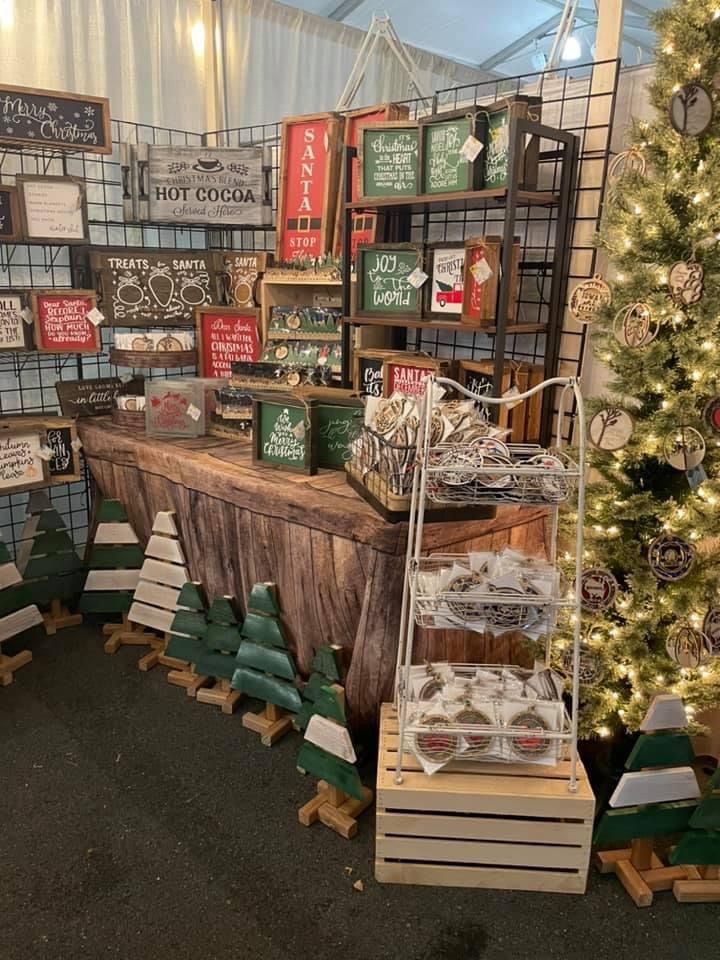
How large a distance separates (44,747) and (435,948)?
4.62ft

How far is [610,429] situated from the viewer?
193cm

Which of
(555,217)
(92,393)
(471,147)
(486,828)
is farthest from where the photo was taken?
(92,393)

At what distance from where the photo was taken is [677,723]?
74.9 inches

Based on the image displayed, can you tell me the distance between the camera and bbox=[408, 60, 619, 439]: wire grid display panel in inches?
94.6

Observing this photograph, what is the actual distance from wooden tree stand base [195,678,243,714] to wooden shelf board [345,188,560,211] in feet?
5.74

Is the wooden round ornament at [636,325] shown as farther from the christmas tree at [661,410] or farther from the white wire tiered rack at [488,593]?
the white wire tiered rack at [488,593]

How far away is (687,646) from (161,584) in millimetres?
1904

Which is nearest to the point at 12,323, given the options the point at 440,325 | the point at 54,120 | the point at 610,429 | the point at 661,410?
the point at 54,120

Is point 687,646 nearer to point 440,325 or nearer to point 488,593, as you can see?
point 488,593

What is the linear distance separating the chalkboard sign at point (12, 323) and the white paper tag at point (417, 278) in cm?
160

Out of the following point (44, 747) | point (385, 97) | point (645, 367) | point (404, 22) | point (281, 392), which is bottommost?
point (44, 747)

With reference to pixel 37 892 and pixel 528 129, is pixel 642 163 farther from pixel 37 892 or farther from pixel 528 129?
pixel 37 892

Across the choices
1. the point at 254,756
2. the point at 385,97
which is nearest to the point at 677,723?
the point at 254,756

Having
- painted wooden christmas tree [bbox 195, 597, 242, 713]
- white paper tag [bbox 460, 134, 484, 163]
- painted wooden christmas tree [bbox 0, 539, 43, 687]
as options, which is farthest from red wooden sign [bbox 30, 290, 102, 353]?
white paper tag [bbox 460, 134, 484, 163]
